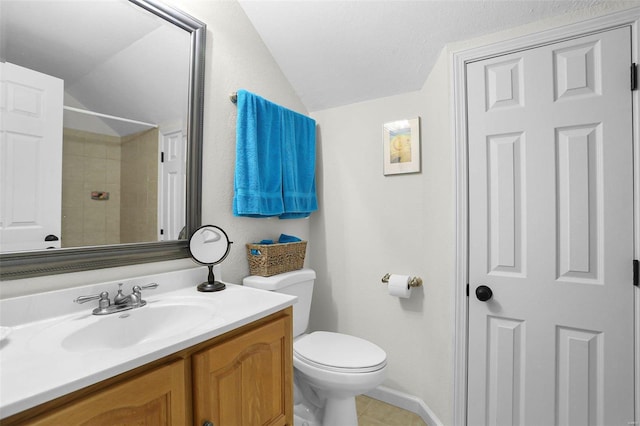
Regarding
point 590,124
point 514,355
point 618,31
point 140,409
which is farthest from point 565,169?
point 140,409

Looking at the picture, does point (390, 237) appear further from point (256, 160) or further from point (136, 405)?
point (136, 405)

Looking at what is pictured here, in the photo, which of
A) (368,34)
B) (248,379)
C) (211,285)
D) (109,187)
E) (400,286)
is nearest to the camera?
(248,379)

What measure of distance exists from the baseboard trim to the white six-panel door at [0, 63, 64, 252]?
1.85 metres

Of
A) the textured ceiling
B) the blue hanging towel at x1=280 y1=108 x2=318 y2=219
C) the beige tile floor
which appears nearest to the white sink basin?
the blue hanging towel at x1=280 y1=108 x2=318 y2=219

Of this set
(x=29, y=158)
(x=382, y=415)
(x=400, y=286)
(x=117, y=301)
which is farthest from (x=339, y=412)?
(x=29, y=158)

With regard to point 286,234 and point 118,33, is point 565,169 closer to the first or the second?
point 286,234

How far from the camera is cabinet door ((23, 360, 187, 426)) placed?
63 centimetres

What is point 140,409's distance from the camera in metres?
0.73

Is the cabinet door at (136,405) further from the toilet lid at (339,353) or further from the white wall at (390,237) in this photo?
the white wall at (390,237)

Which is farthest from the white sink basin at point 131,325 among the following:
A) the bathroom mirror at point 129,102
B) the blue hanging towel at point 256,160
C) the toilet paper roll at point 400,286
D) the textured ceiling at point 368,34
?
the textured ceiling at point 368,34

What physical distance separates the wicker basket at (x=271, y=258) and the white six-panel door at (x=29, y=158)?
2.66 feet

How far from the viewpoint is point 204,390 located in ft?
2.81

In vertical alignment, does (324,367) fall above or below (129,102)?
below

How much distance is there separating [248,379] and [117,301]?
52 cm
